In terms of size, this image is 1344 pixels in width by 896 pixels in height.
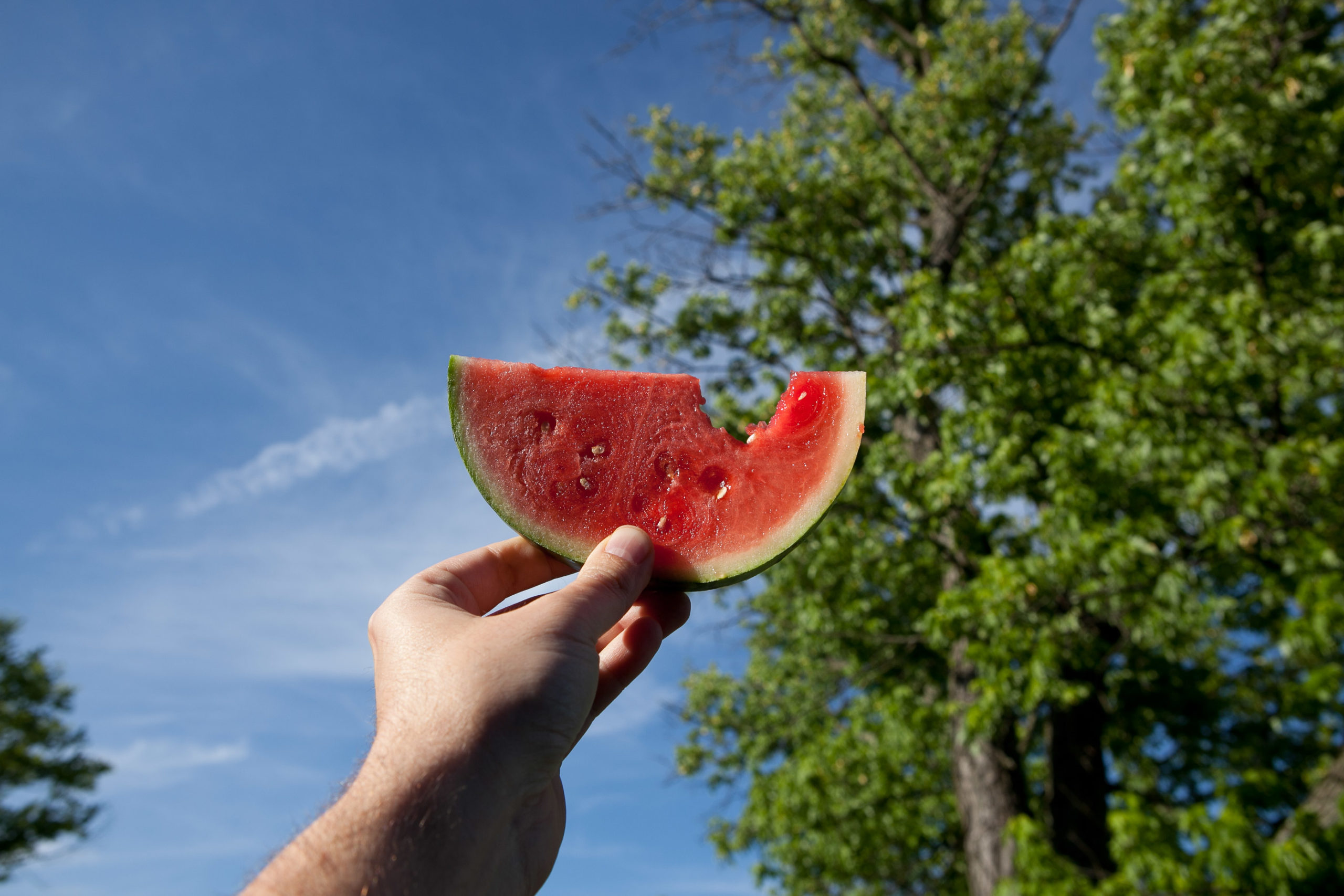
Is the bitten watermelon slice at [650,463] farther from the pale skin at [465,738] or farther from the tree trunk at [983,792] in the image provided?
the tree trunk at [983,792]

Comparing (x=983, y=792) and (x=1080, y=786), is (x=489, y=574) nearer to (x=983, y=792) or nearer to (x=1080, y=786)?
(x=983, y=792)

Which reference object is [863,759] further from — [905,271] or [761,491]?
[761,491]

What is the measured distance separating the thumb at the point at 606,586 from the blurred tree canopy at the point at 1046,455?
515 centimetres

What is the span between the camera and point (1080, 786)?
9078mm

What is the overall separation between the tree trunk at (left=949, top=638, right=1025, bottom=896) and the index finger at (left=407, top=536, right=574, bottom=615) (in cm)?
639

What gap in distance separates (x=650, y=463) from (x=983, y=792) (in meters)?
7.18

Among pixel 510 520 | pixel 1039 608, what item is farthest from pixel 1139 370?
pixel 510 520

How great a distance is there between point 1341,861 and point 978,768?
9.00 ft

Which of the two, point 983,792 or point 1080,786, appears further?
point 1080,786

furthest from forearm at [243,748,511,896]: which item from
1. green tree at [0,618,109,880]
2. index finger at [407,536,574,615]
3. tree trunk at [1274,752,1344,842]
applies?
green tree at [0,618,109,880]

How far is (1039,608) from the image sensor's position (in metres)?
7.03

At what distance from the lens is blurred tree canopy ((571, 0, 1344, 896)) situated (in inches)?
258

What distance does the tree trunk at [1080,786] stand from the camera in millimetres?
8586

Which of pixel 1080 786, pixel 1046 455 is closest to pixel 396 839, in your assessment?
pixel 1046 455
